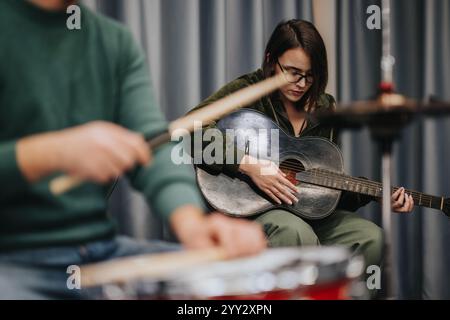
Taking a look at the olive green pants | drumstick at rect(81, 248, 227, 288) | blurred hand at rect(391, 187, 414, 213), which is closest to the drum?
drumstick at rect(81, 248, 227, 288)

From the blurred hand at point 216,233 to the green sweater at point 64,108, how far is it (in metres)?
0.03

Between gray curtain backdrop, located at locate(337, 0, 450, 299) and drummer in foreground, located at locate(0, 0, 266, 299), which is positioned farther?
gray curtain backdrop, located at locate(337, 0, 450, 299)

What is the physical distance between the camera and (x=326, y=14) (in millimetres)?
2127

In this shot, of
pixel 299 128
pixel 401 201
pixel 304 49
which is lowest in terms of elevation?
pixel 401 201

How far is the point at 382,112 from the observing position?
96 cm

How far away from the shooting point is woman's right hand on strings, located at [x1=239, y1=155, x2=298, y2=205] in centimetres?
165

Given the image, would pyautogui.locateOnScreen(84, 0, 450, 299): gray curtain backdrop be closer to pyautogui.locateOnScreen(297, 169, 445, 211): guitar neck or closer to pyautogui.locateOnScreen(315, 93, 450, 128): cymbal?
pyautogui.locateOnScreen(297, 169, 445, 211): guitar neck

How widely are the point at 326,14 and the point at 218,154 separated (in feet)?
2.78

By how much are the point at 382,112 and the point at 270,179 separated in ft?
2.36

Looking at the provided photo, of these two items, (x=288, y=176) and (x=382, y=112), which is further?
(x=288, y=176)

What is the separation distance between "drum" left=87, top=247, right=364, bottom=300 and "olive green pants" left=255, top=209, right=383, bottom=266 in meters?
0.81

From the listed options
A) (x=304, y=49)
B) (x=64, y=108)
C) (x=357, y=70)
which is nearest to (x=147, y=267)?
(x=64, y=108)

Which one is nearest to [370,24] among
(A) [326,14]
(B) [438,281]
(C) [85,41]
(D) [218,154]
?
(A) [326,14]

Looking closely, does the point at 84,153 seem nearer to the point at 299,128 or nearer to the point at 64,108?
the point at 64,108
